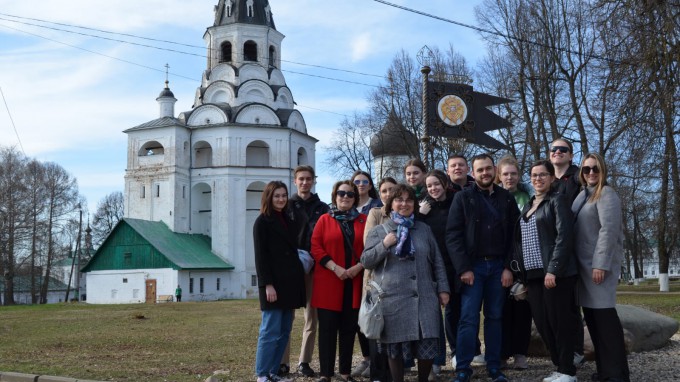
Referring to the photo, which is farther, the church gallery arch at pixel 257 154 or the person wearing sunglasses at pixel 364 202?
the church gallery arch at pixel 257 154

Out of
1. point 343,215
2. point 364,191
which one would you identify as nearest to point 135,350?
point 364,191

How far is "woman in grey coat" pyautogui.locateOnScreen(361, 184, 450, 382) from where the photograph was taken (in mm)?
6035

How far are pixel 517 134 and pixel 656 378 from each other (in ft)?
75.7

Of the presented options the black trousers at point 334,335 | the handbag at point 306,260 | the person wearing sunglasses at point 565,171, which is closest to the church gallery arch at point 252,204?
the handbag at point 306,260

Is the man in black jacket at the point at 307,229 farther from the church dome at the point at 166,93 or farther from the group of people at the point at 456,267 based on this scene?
the church dome at the point at 166,93

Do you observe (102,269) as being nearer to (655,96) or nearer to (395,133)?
(395,133)

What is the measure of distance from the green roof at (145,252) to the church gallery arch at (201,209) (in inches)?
124

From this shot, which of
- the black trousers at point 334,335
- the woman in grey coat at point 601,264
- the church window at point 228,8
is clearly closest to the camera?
the woman in grey coat at point 601,264

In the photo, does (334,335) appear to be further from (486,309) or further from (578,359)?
(578,359)

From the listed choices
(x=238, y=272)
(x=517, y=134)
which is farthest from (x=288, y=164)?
(x=517, y=134)

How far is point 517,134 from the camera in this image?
28.9 m

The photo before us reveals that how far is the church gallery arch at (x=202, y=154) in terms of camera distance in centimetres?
5253

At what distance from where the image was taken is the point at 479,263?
21.2ft

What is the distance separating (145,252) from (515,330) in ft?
136
